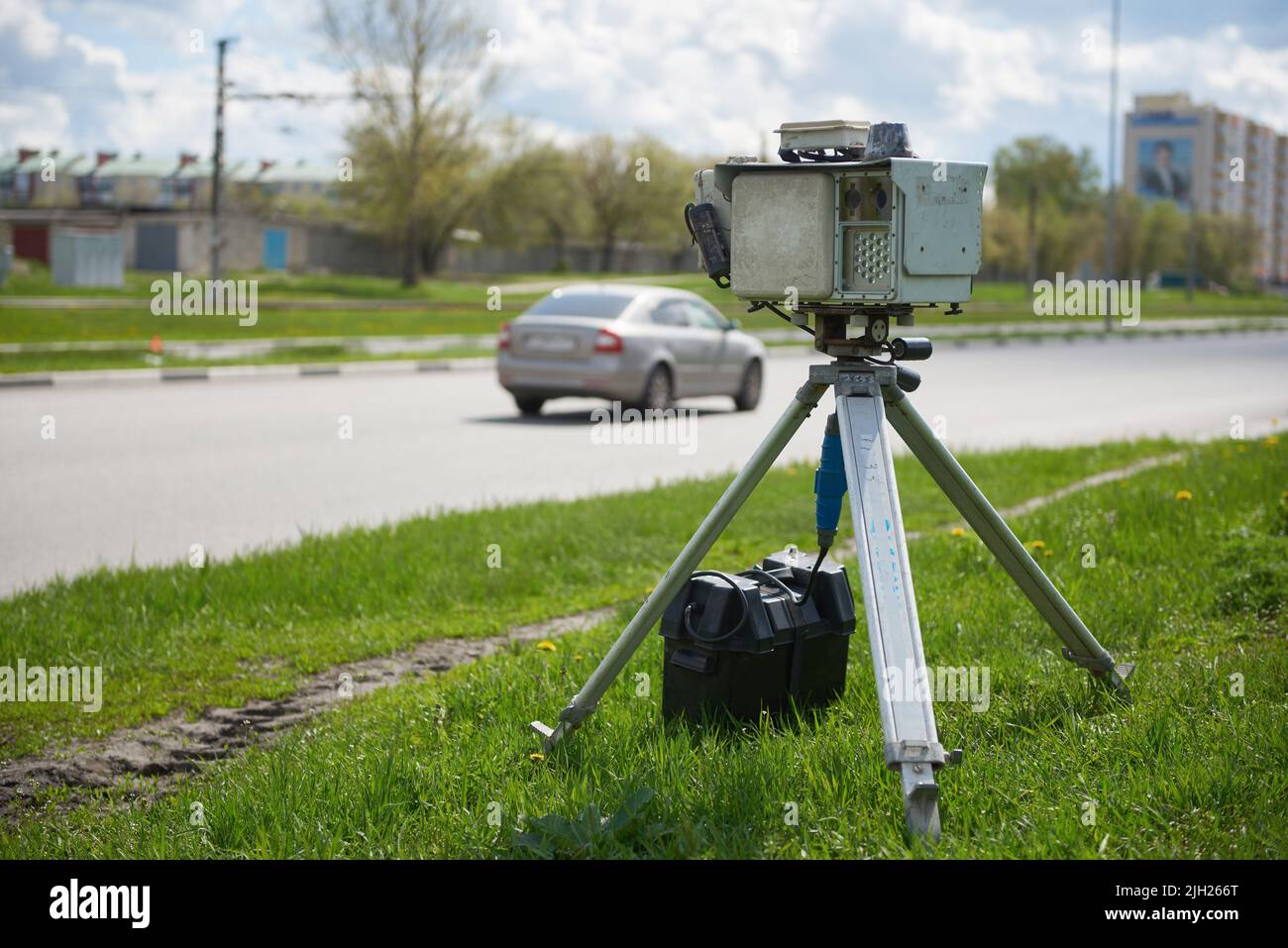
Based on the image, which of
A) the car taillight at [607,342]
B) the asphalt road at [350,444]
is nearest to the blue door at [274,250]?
the asphalt road at [350,444]

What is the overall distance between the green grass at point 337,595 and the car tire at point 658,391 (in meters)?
6.48

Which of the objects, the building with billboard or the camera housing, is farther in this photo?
the building with billboard

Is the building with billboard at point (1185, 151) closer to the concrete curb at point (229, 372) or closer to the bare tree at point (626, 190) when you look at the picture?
the bare tree at point (626, 190)

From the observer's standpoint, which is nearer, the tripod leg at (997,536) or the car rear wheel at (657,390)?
the tripod leg at (997,536)

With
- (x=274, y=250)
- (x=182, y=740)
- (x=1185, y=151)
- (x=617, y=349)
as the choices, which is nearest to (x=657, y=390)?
(x=617, y=349)

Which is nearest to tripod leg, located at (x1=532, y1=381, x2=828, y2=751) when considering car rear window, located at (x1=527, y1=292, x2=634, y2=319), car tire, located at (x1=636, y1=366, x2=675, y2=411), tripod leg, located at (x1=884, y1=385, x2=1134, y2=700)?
tripod leg, located at (x1=884, y1=385, x2=1134, y2=700)

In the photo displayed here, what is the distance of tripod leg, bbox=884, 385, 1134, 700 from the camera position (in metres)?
3.51

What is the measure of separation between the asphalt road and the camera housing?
473cm

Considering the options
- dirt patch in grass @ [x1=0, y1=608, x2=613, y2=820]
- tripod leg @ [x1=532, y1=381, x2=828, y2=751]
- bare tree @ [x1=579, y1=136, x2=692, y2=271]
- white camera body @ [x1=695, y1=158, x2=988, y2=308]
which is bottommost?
dirt patch in grass @ [x1=0, y1=608, x2=613, y2=820]

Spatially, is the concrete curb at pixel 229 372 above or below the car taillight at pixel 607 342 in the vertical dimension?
below

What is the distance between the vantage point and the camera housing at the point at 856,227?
3154 millimetres

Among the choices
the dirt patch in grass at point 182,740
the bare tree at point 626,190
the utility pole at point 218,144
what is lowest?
the dirt patch in grass at point 182,740

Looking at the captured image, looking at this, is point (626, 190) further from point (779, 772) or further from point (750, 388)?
point (779, 772)

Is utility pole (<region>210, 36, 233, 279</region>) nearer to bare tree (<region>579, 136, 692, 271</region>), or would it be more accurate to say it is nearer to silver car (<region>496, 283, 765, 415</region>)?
silver car (<region>496, 283, 765, 415</region>)
